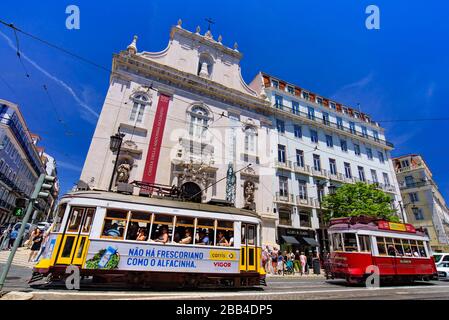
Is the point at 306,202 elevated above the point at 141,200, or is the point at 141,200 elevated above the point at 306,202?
the point at 306,202

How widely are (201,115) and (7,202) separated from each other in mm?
32524

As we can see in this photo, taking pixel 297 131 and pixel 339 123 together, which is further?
pixel 339 123

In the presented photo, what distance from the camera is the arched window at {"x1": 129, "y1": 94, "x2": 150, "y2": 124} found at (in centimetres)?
1837

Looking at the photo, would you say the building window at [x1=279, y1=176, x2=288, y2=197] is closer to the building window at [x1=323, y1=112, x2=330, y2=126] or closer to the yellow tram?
the building window at [x1=323, y1=112, x2=330, y2=126]

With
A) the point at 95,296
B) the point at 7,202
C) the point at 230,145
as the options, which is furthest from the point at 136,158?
the point at 7,202

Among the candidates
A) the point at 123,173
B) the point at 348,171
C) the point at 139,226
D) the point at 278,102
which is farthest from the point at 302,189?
the point at 139,226

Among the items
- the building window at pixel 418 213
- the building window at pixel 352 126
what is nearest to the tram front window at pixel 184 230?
the building window at pixel 352 126

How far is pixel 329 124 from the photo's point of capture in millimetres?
29125

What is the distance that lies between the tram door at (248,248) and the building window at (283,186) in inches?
582

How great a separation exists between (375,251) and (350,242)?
3.56 ft

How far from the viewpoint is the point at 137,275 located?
7.18m

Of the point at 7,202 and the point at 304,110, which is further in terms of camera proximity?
the point at 7,202

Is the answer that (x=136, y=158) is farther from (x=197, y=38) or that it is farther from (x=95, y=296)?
(x=197, y=38)

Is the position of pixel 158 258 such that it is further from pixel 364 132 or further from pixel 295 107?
pixel 364 132
